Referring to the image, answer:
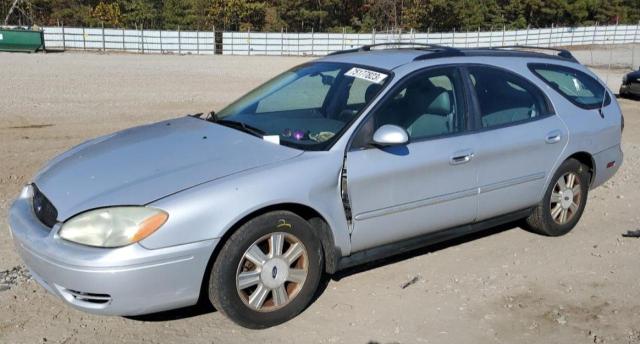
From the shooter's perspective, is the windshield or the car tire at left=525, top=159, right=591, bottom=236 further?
the car tire at left=525, top=159, right=591, bottom=236

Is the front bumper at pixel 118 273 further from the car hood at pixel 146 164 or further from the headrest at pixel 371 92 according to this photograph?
the headrest at pixel 371 92

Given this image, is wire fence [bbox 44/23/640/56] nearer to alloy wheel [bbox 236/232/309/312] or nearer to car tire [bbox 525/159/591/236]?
car tire [bbox 525/159/591/236]

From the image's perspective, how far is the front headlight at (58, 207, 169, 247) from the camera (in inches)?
127

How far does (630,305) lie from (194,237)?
115 inches

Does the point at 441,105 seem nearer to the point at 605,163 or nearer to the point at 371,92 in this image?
the point at 371,92

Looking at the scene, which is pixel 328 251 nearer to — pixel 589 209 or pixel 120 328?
pixel 120 328

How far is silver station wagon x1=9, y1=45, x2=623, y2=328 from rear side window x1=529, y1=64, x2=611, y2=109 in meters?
0.03

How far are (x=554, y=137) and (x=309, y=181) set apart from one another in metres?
2.37

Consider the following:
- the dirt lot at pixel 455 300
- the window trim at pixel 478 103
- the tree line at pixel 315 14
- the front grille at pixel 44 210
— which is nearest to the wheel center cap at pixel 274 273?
the dirt lot at pixel 455 300

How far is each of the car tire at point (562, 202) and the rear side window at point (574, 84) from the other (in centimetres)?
57

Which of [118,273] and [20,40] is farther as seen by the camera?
[20,40]

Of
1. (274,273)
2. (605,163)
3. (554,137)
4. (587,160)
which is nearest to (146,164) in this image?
(274,273)

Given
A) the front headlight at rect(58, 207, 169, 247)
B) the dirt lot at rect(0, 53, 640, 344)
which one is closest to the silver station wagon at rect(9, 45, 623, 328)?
the front headlight at rect(58, 207, 169, 247)

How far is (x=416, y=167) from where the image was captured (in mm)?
4164
